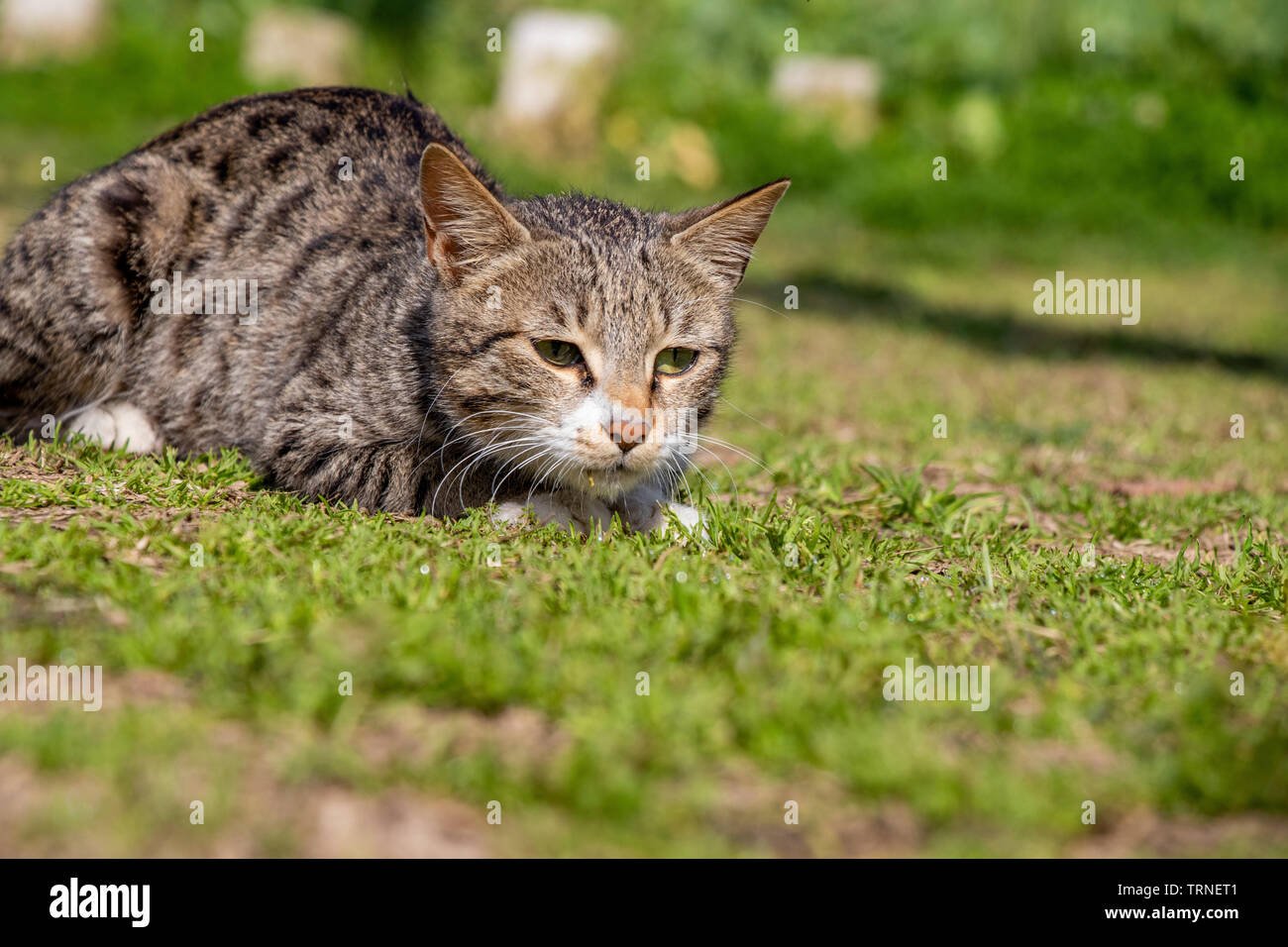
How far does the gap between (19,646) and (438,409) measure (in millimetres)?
1633

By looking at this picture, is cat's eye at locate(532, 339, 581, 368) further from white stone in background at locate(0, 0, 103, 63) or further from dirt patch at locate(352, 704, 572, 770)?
white stone in background at locate(0, 0, 103, 63)

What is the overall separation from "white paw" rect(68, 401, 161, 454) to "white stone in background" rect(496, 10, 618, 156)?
8842 millimetres

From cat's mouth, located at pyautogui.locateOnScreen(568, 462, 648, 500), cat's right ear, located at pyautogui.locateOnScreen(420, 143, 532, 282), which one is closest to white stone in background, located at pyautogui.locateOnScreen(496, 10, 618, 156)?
cat's right ear, located at pyautogui.locateOnScreen(420, 143, 532, 282)

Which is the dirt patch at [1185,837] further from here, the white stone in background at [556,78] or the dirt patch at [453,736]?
the white stone in background at [556,78]

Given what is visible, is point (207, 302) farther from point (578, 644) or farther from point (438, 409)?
point (578, 644)

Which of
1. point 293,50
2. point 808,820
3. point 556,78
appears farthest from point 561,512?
point 293,50

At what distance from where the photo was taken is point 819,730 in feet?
8.53

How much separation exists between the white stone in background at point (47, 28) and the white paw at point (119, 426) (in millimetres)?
9933

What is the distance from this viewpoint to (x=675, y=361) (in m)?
4.15

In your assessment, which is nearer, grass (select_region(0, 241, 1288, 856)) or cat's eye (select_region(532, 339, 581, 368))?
grass (select_region(0, 241, 1288, 856))

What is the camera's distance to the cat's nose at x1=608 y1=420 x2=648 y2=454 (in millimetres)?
3684

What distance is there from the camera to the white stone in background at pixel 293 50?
12656 millimetres

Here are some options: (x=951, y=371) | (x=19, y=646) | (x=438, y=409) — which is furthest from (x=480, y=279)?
(x=951, y=371)

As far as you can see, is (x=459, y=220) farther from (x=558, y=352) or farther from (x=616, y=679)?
(x=616, y=679)
